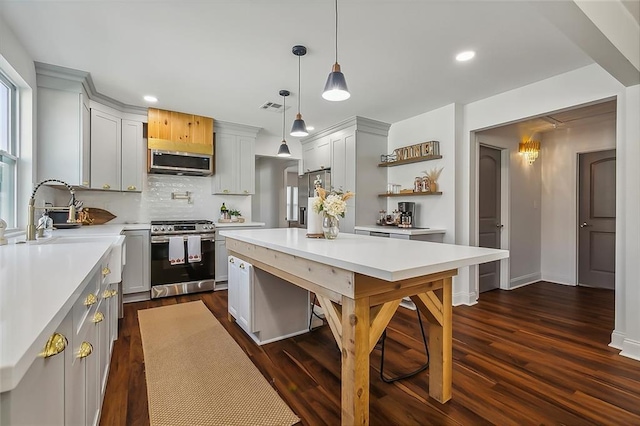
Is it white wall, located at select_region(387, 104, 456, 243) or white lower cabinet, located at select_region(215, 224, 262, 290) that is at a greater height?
white wall, located at select_region(387, 104, 456, 243)

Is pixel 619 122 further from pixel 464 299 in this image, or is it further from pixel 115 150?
pixel 115 150

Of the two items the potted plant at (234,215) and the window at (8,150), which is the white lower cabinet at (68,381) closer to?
the window at (8,150)

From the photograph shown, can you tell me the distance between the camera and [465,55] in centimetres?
263

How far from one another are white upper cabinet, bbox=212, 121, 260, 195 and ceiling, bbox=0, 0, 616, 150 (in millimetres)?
1083

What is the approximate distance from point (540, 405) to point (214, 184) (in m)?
4.46

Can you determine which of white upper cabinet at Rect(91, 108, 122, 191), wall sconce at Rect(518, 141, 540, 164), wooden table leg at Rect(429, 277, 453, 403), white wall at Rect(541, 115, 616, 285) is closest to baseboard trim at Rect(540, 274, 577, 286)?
white wall at Rect(541, 115, 616, 285)

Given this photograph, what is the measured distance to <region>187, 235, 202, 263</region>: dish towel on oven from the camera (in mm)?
4023

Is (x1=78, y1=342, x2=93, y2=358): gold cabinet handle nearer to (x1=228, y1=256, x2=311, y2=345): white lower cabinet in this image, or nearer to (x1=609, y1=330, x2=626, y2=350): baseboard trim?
(x1=228, y1=256, x2=311, y2=345): white lower cabinet

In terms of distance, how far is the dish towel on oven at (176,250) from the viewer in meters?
3.92

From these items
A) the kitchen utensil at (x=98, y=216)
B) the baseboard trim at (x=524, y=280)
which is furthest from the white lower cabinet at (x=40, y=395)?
the baseboard trim at (x=524, y=280)

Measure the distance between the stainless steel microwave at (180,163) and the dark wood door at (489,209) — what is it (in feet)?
12.6

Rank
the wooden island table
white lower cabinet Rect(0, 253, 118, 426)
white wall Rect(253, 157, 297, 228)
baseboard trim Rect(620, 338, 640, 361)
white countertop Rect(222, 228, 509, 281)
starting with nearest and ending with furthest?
1. white lower cabinet Rect(0, 253, 118, 426)
2. white countertop Rect(222, 228, 509, 281)
3. the wooden island table
4. baseboard trim Rect(620, 338, 640, 361)
5. white wall Rect(253, 157, 297, 228)

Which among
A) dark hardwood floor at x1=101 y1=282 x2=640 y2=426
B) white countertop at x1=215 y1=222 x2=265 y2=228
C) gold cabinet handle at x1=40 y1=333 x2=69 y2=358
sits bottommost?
dark hardwood floor at x1=101 y1=282 x2=640 y2=426

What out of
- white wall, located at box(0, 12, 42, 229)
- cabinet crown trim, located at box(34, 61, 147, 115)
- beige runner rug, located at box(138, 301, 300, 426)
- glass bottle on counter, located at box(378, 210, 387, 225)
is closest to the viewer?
beige runner rug, located at box(138, 301, 300, 426)
